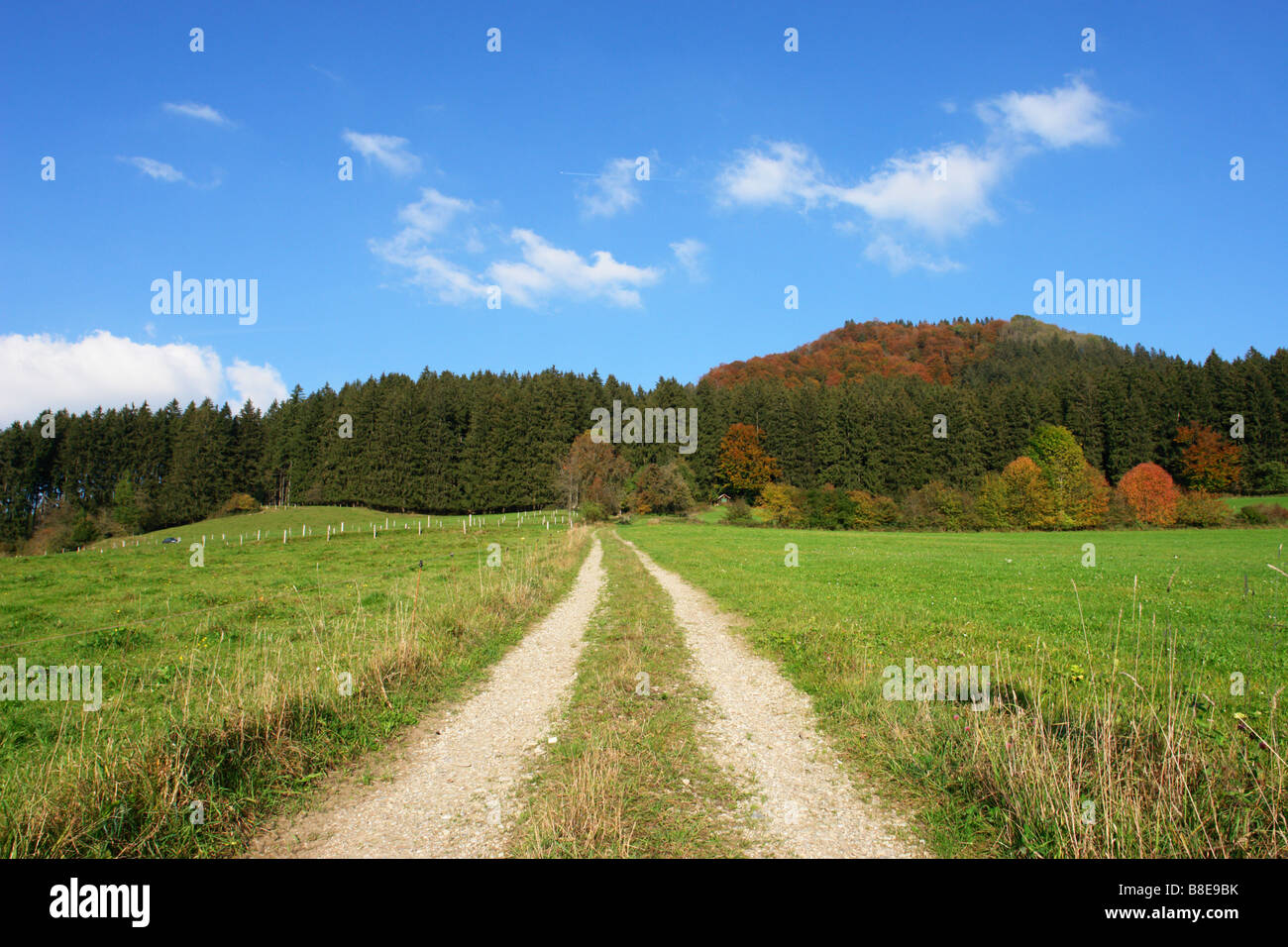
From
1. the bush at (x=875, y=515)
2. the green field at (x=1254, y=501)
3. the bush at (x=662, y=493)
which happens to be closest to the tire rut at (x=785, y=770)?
the bush at (x=875, y=515)

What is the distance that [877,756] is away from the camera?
5.86 metres

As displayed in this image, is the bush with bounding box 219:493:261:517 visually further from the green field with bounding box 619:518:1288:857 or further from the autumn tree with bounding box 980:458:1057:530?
the autumn tree with bounding box 980:458:1057:530

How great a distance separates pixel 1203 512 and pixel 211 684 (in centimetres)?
8323

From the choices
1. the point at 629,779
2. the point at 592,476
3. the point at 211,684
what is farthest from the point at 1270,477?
the point at 211,684

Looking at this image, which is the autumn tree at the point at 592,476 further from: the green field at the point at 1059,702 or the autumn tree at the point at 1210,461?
the autumn tree at the point at 1210,461

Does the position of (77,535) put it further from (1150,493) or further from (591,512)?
(1150,493)

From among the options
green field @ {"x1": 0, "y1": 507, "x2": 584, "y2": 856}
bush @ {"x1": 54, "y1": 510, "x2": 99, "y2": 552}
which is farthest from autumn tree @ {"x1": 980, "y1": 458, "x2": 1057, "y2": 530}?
bush @ {"x1": 54, "y1": 510, "x2": 99, "y2": 552}

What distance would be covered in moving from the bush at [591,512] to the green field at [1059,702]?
158ft

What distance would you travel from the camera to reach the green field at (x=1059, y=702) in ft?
13.1

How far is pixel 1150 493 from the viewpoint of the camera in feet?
219

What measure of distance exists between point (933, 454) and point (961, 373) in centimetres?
4995
